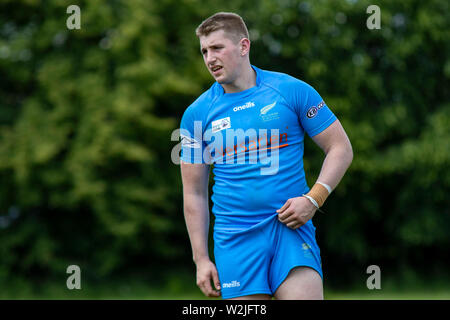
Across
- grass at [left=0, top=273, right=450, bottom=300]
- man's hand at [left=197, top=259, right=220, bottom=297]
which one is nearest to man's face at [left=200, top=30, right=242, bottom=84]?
man's hand at [left=197, top=259, right=220, bottom=297]

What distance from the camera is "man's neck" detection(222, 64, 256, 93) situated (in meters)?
2.79

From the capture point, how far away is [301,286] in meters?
2.58

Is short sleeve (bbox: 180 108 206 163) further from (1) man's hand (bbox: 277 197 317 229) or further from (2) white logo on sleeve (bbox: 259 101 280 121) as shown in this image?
(1) man's hand (bbox: 277 197 317 229)

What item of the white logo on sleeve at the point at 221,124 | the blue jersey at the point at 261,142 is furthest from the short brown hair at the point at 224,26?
the white logo on sleeve at the point at 221,124

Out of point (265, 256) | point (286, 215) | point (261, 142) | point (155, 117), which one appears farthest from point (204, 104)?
point (155, 117)

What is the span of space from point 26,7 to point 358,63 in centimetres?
859

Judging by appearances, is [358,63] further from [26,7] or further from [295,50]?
[26,7]

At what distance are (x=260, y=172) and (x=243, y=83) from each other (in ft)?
1.59

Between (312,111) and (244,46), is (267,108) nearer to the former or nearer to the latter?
(312,111)

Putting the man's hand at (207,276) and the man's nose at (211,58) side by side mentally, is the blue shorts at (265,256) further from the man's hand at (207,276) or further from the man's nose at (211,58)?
the man's nose at (211,58)

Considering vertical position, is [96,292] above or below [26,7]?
below
